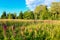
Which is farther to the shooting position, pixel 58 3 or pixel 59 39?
pixel 58 3

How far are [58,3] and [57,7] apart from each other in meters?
1.52

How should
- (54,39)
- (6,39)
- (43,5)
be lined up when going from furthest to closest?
1. (43,5)
2. (54,39)
3. (6,39)

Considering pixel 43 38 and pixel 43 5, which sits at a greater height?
pixel 43 5

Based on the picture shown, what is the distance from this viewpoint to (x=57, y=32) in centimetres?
421

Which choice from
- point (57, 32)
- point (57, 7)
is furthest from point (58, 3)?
point (57, 32)

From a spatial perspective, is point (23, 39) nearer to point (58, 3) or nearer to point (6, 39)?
point (6, 39)

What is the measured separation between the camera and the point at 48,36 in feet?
13.6

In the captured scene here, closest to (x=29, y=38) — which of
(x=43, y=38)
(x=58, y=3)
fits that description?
(x=43, y=38)

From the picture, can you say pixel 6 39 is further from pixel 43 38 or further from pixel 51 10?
pixel 51 10

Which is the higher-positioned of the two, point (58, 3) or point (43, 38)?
point (58, 3)

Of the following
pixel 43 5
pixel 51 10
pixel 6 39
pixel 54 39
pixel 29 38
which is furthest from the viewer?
pixel 43 5

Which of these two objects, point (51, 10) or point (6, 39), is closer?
point (6, 39)

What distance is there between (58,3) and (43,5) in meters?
3.18

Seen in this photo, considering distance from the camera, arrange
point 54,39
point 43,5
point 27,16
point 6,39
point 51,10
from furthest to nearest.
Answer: point 43,5 → point 51,10 → point 27,16 → point 54,39 → point 6,39
